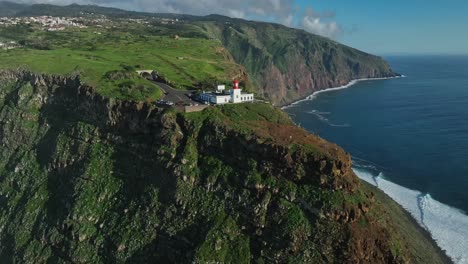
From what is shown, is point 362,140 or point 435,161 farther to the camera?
point 362,140

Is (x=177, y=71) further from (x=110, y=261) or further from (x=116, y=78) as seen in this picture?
(x=110, y=261)

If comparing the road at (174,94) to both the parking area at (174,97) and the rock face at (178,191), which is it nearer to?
the parking area at (174,97)

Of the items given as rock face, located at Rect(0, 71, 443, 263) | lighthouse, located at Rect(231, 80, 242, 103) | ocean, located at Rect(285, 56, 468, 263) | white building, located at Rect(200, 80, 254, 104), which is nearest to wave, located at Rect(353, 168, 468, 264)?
ocean, located at Rect(285, 56, 468, 263)

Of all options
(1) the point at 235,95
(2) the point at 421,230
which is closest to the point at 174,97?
(1) the point at 235,95

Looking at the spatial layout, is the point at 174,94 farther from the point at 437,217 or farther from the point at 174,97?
the point at 437,217

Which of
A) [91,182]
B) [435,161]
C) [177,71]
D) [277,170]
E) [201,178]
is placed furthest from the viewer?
[435,161]

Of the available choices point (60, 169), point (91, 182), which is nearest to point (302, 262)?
point (91, 182)
